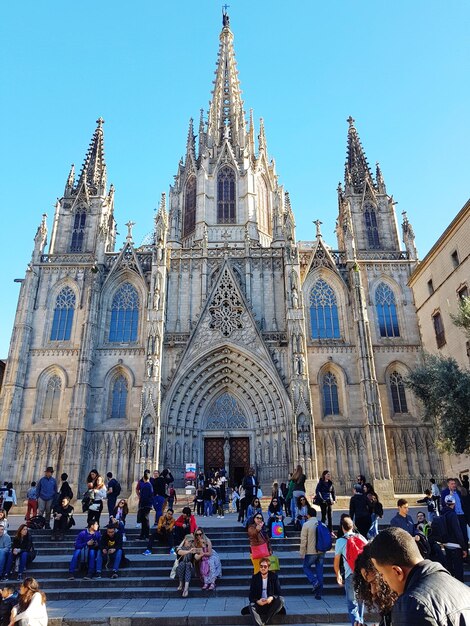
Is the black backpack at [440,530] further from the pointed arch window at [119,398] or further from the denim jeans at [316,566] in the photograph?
the pointed arch window at [119,398]

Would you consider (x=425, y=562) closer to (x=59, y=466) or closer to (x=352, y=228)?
(x=59, y=466)

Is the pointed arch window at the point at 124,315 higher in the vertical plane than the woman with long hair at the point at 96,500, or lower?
higher

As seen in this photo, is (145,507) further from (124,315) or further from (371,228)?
(371,228)

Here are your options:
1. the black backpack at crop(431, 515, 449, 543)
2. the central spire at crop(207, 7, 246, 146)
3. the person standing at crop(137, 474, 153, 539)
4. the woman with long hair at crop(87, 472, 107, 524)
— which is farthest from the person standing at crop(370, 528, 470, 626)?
the central spire at crop(207, 7, 246, 146)

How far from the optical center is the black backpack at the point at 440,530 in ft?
27.1

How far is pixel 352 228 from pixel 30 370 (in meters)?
24.3

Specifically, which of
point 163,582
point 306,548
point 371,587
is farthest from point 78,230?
point 371,587

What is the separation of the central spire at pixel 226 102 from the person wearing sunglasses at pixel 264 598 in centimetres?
3729

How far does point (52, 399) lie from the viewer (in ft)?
93.7

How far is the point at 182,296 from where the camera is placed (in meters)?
30.6

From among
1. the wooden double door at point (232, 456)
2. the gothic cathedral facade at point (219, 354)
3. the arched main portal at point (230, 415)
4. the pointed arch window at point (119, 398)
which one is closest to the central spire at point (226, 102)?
the gothic cathedral facade at point (219, 354)

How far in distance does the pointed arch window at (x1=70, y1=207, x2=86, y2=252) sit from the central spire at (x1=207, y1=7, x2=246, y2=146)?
506 inches

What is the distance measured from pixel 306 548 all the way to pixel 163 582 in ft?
11.5

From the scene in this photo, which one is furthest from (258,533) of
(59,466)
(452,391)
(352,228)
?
(352,228)
